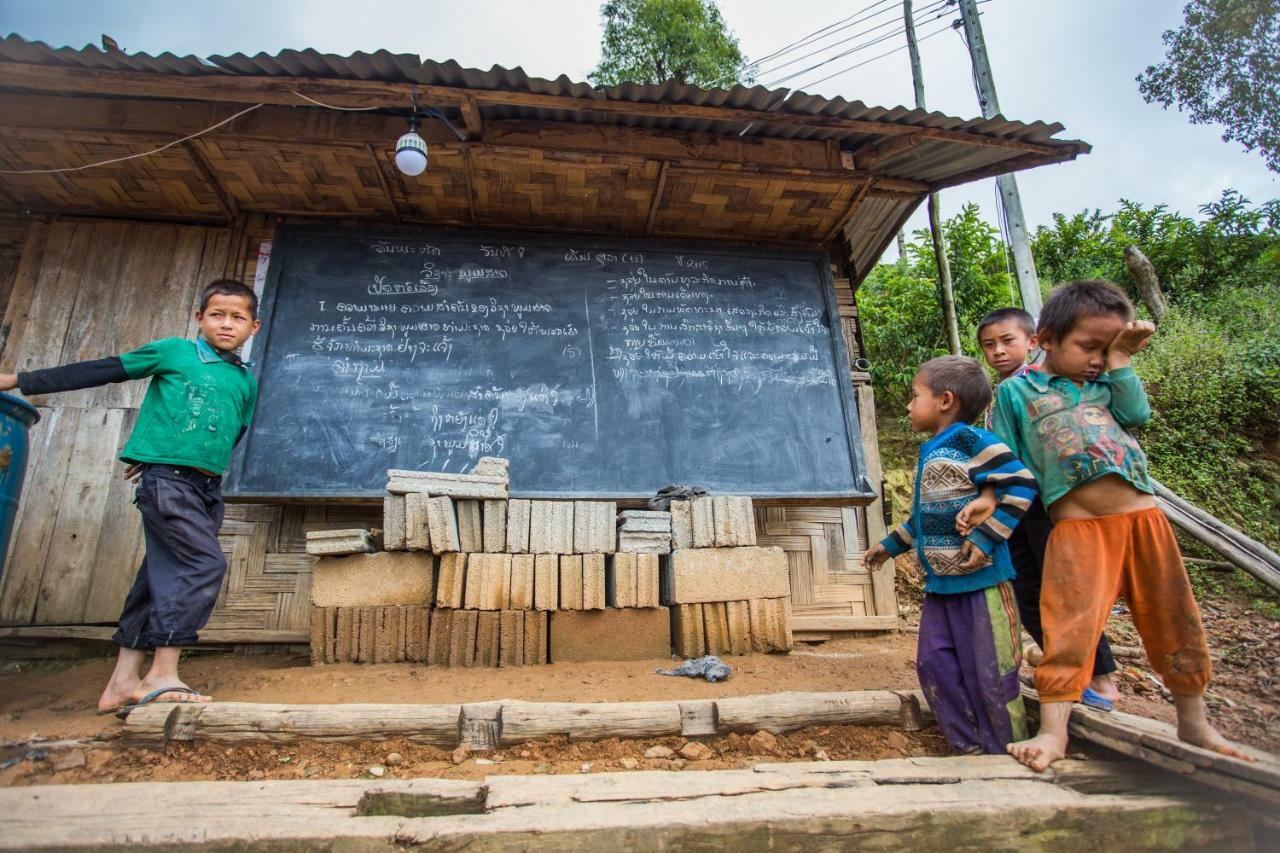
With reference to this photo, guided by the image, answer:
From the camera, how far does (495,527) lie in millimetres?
3391

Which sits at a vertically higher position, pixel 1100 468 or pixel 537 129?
pixel 537 129

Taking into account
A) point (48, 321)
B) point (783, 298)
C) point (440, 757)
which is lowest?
point (440, 757)

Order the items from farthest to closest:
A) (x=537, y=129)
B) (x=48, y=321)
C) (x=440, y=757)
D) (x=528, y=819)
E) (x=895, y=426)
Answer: (x=895, y=426), (x=48, y=321), (x=537, y=129), (x=440, y=757), (x=528, y=819)

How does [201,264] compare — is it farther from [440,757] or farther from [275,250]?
[440,757]

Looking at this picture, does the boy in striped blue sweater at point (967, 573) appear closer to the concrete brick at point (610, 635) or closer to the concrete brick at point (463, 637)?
the concrete brick at point (610, 635)

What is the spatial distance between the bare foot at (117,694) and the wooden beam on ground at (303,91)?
3.00 metres

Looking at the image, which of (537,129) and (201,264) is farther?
(201,264)

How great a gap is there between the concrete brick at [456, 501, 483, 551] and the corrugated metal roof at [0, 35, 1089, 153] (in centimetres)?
233

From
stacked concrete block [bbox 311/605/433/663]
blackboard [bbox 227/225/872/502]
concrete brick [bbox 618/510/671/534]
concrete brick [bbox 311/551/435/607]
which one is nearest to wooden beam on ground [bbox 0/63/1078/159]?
blackboard [bbox 227/225/872/502]

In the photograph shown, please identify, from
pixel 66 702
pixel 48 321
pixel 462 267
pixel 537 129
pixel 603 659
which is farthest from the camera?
pixel 462 267

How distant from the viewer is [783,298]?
477 centimetres

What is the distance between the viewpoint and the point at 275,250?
4379 mm

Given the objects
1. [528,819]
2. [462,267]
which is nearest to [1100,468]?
[528,819]

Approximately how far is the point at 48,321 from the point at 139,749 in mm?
3560
